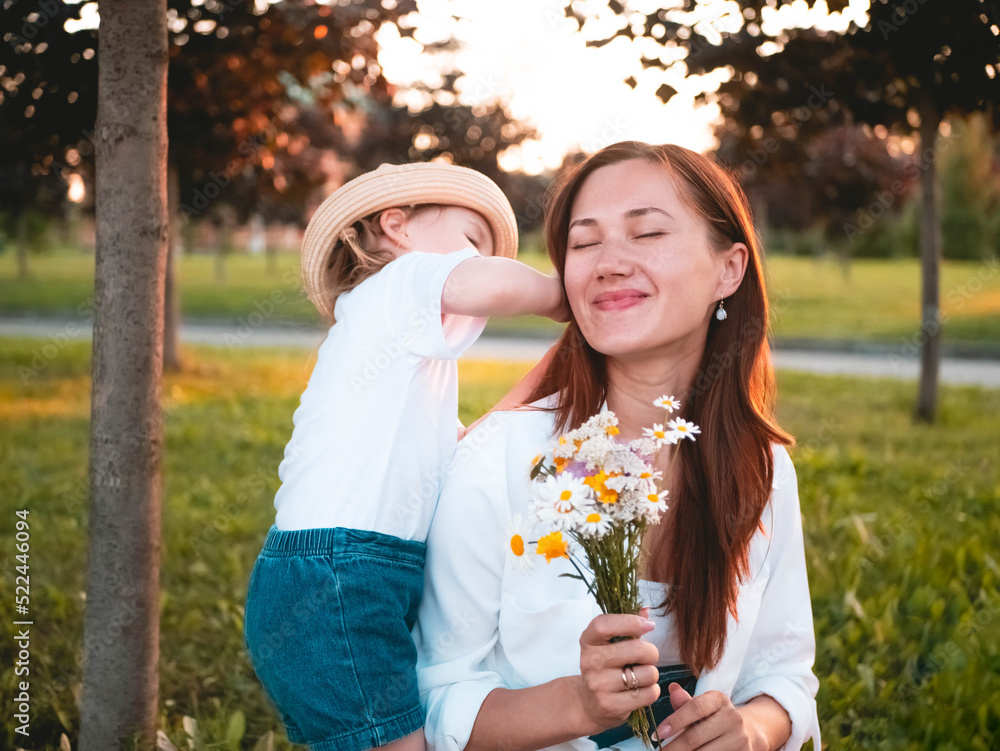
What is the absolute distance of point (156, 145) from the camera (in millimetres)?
2373

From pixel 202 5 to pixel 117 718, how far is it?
2642 millimetres

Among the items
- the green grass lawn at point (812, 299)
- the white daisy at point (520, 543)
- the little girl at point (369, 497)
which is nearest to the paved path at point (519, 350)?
the green grass lawn at point (812, 299)

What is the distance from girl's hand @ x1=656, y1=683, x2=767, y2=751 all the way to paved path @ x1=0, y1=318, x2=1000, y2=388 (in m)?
9.69

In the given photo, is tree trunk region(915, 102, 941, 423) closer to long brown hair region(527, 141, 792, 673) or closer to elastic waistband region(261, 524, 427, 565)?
long brown hair region(527, 141, 792, 673)

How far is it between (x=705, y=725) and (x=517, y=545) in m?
0.66

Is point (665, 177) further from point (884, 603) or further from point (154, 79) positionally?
point (884, 603)

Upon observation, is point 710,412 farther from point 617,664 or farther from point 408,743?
point 408,743

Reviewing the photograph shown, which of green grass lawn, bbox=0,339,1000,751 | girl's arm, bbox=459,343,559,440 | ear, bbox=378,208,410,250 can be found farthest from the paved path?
ear, bbox=378,208,410,250

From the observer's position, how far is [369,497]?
1918 mm

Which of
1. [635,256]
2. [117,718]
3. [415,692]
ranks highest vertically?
[635,256]

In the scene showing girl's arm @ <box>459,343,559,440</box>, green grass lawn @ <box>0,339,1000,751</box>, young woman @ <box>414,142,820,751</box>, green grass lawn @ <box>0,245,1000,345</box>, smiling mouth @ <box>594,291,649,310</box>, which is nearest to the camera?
young woman @ <box>414,142,820,751</box>

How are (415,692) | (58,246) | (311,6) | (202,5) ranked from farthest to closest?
(58,246)
(311,6)
(202,5)
(415,692)

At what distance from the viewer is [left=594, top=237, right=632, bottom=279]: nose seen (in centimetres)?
197

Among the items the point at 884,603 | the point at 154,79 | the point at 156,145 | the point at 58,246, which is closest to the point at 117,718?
the point at 156,145
